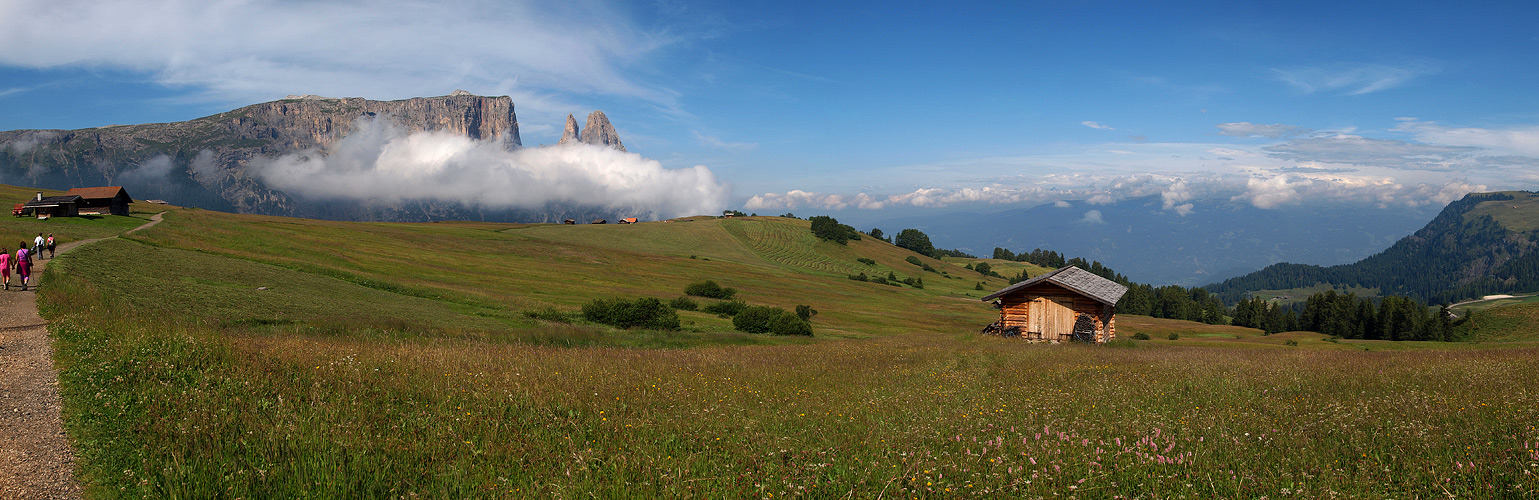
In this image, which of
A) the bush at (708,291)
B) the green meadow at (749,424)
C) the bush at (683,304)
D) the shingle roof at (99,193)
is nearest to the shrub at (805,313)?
the bush at (683,304)

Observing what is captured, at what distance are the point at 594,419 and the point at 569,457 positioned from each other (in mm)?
1415

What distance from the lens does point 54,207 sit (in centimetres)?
6109

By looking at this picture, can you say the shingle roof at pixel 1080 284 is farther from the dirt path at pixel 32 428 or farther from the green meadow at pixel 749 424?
the dirt path at pixel 32 428

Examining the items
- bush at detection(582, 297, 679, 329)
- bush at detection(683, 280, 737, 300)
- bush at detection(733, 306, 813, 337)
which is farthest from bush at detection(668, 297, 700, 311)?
bush at detection(683, 280, 737, 300)

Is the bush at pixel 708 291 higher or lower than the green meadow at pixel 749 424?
lower

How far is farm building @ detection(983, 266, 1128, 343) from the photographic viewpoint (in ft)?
103

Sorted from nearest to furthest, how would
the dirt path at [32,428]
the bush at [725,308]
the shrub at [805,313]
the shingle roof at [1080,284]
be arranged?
the dirt path at [32,428]
the shingle roof at [1080,284]
the bush at [725,308]
the shrub at [805,313]

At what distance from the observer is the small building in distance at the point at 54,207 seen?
198 ft

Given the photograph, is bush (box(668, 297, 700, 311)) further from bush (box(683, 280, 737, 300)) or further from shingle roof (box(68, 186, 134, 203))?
shingle roof (box(68, 186, 134, 203))

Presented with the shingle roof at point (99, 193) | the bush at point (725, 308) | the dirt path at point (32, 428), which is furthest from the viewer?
the shingle roof at point (99, 193)

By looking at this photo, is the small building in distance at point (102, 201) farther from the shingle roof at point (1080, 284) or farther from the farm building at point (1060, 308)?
the shingle roof at point (1080, 284)

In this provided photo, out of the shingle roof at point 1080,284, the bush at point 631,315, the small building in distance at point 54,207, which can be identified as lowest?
the bush at point 631,315

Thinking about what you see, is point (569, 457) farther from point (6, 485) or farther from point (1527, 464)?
point (1527, 464)

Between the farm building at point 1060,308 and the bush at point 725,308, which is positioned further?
the bush at point 725,308
